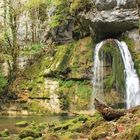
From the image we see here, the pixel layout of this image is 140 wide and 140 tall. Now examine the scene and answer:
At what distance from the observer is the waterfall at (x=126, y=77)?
2600 centimetres

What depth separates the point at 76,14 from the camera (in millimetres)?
30734

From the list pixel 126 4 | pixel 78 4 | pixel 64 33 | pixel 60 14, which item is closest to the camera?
pixel 126 4

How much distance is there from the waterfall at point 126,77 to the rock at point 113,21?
0.97 meters

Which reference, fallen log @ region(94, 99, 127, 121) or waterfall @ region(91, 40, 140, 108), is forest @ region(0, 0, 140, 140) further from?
fallen log @ region(94, 99, 127, 121)

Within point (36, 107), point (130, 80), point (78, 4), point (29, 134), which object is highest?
point (78, 4)

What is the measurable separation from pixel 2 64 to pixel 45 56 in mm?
3581

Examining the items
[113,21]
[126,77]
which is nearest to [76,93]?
[126,77]

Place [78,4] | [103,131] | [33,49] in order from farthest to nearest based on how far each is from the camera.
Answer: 1. [33,49]
2. [78,4]
3. [103,131]

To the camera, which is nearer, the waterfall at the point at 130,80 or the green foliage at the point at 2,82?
the waterfall at the point at 130,80

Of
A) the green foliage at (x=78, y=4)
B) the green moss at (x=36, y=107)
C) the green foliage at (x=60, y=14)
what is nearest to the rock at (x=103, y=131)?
the green moss at (x=36, y=107)

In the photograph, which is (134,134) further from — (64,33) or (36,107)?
(64,33)

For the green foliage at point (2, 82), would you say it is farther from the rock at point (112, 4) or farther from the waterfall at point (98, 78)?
the rock at point (112, 4)

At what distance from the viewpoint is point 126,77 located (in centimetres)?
2662

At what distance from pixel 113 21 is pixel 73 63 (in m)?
4.22
